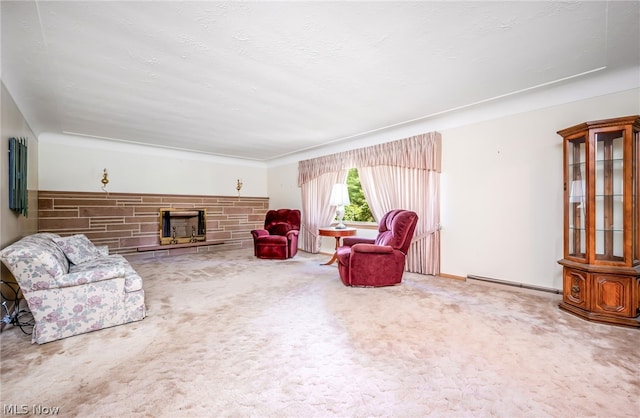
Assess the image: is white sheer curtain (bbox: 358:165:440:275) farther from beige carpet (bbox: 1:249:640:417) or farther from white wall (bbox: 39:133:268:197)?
white wall (bbox: 39:133:268:197)

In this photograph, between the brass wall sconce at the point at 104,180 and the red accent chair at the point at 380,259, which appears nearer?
the red accent chair at the point at 380,259

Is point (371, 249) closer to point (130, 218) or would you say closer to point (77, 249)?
point (77, 249)

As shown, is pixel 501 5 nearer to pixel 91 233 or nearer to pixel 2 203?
pixel 2 203

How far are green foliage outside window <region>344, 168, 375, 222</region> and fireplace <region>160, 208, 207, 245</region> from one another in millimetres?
3317

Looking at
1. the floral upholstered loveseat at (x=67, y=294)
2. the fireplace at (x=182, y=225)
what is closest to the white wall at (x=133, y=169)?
the fireplace at (x=182, y=225)

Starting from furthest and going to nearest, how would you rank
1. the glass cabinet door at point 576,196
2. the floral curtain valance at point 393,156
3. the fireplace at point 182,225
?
1. the fireplace at point 182,225
2. the floral curtain valance at point 393,156
3. the glass cabinet door at point 576,196

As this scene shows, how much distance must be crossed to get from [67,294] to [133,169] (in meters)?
3.98

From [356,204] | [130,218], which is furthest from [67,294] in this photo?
[356,204]

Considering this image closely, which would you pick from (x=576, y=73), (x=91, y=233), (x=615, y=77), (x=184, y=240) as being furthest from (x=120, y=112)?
(x=615, y=77)

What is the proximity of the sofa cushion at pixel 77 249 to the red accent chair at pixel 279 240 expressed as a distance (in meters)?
2.47

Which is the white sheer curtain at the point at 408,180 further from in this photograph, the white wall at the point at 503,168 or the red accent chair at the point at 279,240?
→ the red accent chair at the point at 279,240

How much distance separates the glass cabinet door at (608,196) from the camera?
2572mm

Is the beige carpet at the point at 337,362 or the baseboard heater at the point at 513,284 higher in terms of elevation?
the baseboard heater at the point at 513,284

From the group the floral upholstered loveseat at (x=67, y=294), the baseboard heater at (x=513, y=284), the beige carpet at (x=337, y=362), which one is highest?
the floral upholstered loveseat at (x=67, y=294)
